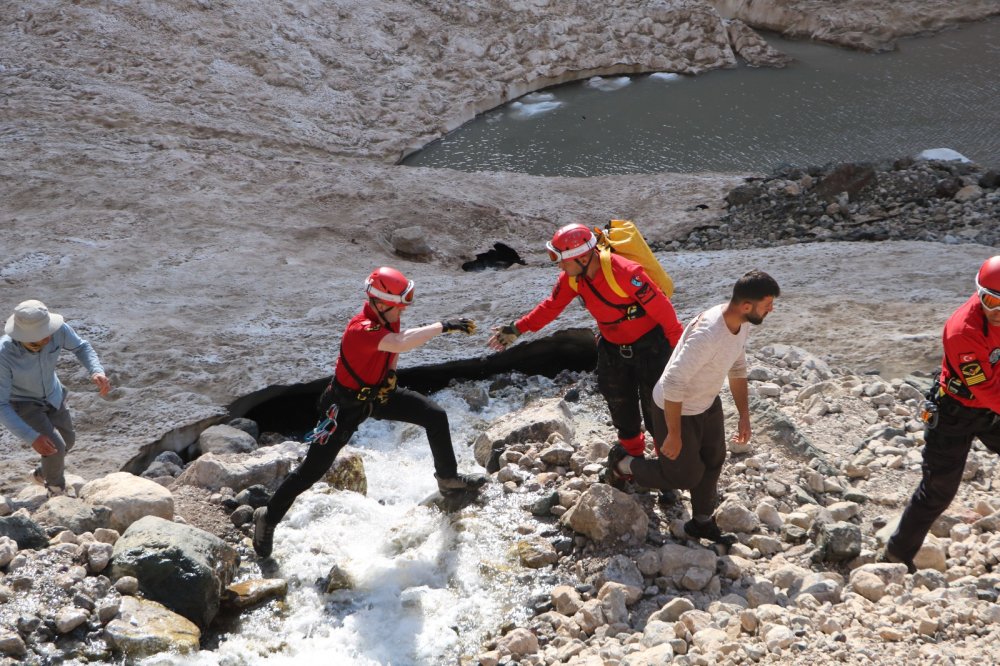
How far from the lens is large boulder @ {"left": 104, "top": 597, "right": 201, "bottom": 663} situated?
479 centimetres

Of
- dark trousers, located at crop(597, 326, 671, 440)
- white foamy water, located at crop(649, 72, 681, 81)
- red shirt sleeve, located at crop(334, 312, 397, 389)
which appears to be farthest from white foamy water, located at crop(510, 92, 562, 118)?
red shirt sleeve, located at crop(334, 312, 397, 389)

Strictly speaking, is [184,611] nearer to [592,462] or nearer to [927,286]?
[592,462]

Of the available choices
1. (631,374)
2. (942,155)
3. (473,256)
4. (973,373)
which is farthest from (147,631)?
(942,155)

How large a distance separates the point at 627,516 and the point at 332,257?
22.4 feet

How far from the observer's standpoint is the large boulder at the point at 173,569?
512 centimetres

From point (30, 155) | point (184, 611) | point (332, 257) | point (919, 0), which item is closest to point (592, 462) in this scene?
point (184, 611)

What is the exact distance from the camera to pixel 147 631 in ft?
16.0

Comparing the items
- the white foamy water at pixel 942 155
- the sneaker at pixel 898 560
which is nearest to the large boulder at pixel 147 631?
the sneaker at pixel 898 560

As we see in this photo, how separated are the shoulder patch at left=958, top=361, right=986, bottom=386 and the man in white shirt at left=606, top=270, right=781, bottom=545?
88 centimetres

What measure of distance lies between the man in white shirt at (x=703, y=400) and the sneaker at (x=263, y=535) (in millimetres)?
2182

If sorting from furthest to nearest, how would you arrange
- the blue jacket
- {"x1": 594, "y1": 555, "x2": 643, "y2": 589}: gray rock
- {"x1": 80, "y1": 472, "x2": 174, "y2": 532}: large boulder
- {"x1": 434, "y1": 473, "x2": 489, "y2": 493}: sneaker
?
{"x1": 434, "y1": 473, "x2": 489, "y2": 493}: sneaker, {"x1": 80, "y1": 472, "x2": 174, "y2": 532}: large boulder, the blue jacket, {"x1": 594, "y1": 555, "x2": 643, "y2": 589}: gray rock

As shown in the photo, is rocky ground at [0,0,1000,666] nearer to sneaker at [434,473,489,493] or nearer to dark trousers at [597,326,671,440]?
sneaker at [434,473,489,493]

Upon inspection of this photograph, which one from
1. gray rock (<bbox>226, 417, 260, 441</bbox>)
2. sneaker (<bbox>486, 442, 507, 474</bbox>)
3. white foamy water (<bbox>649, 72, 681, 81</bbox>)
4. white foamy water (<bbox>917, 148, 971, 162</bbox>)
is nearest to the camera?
sneaker (<bbox>486, 442, 507, 474</bbox>)

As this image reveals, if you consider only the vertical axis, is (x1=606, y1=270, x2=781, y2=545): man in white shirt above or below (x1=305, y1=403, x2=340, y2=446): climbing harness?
above
